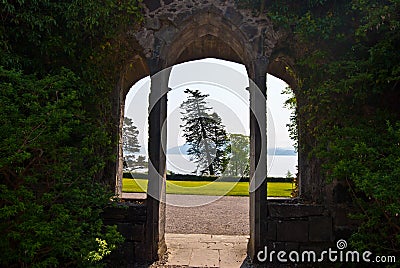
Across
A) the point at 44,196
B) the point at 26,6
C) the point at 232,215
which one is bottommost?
the point at 232,215

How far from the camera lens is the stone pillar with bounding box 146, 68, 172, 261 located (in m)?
4.10

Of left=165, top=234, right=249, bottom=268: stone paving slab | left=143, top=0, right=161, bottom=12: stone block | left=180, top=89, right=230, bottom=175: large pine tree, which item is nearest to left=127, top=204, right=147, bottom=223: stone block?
left=165, top=234, right=249, bottom=268: stone paving slab

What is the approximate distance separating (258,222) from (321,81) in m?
1.82

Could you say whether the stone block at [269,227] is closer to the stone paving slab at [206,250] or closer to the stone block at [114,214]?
the stone paving slab at [206,250]

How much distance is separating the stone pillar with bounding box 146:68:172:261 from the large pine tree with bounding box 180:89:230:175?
412 inches

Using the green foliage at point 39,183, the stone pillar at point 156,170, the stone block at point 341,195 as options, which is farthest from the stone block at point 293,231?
the green foliage at point 39,183

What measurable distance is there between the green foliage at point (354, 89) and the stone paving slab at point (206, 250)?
1.55m

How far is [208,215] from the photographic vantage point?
311 inches

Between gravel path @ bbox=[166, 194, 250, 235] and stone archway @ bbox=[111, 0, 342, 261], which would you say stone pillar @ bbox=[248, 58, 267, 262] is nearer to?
stone archway @ bbox=[111, 0, 342, 261]

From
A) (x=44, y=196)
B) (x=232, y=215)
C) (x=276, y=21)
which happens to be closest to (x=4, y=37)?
(x=44, y=196)

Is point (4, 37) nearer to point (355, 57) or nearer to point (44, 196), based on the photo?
point (44, 196)

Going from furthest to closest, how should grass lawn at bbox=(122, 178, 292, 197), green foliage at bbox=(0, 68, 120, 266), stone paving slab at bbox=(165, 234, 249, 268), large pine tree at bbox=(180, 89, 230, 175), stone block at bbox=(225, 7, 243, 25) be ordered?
large pine tree at bbox=(180, 89, 230, 175) < grass lawn at bbox=(122, 178, 292, 197) < stone block at bbox=(225, 7, 243, 25) < stone paving slab at bbox=(165, 234, 249, 268) < green foliage at bbox=(0, 68, 120, 266)

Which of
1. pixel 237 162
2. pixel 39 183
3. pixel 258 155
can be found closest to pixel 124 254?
pixel 39 183

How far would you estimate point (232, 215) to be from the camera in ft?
25.8
